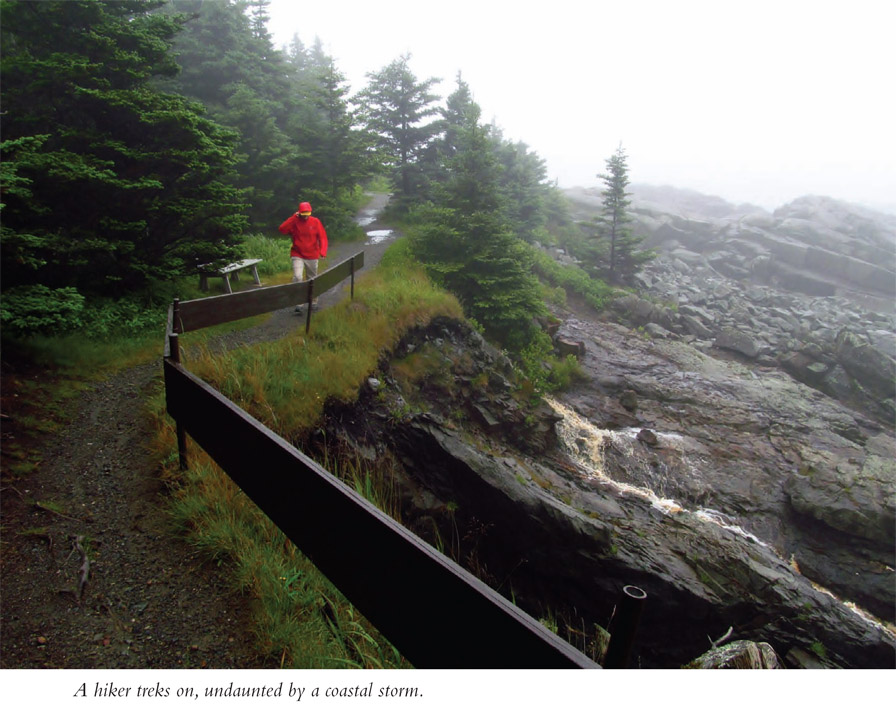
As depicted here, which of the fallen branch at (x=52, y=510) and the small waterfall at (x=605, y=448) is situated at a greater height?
the fallen branch at (x=52, y=510)

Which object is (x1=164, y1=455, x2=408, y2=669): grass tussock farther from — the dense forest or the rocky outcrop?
the dense forest

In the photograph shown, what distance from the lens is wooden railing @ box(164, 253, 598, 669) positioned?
1515 mm

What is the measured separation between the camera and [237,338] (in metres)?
8.66

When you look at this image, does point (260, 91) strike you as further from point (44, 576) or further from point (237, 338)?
point (44, 576)

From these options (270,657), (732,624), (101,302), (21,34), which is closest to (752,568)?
(732,624)

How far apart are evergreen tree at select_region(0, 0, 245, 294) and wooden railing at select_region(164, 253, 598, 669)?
19.0ft

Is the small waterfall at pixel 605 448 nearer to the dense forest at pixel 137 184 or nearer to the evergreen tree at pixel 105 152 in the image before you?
the dense forest at pixel 137 184

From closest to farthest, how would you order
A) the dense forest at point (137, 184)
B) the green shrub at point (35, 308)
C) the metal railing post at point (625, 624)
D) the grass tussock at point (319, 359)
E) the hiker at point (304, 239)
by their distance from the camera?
the metal railing post at point (625, 624), the green shrub at point (35, 308), the grass tussock at point (319, 359), the dense forest at point (137, 184), the hiker at point (304, 239)

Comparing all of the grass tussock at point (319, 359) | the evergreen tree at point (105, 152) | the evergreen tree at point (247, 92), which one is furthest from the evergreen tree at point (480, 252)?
the evergreen tree at point (105, 152)

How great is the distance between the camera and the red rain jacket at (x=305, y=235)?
35.6ft

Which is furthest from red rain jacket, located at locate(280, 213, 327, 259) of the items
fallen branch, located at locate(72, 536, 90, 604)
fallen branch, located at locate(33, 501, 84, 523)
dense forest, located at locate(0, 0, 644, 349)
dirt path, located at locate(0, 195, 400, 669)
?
fallen branch, located at locate(72, 536, 90, 604)

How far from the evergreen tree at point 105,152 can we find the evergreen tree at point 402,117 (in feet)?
54.8

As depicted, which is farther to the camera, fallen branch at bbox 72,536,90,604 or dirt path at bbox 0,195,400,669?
fallen branch at bbox 72,536,90,604
